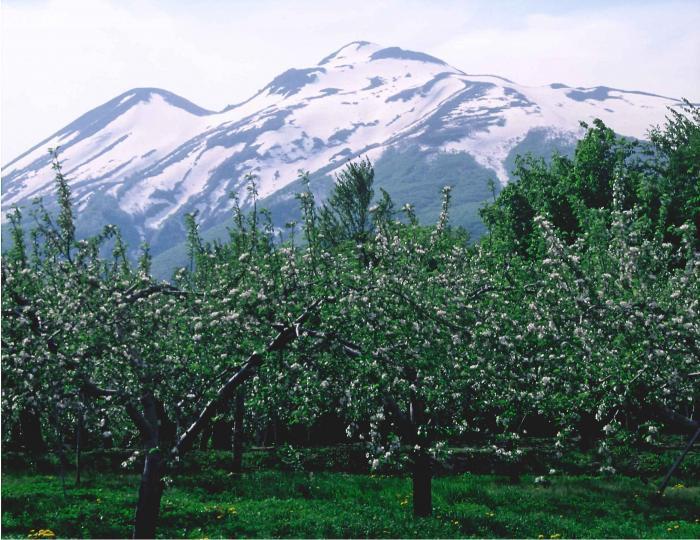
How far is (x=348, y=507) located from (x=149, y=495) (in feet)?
22.0

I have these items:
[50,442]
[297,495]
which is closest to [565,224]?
[297,495]

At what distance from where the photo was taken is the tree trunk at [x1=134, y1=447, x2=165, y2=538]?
50.6 feet

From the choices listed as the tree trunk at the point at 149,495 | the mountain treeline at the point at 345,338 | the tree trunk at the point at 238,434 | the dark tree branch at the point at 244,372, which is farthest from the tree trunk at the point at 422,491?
the tree trunk at the point at 238,434

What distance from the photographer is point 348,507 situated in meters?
20.4

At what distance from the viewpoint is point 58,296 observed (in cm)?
1588

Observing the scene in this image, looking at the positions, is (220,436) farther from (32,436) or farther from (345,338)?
(345,338)

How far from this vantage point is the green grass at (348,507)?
17656 millimetres

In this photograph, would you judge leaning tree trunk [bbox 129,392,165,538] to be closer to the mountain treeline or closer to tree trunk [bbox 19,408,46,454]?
the mountain treeline

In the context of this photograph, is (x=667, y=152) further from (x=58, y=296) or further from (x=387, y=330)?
(x=58, y=296)

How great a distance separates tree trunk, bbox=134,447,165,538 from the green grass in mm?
→ 2067

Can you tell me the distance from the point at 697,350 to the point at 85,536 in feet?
46.3

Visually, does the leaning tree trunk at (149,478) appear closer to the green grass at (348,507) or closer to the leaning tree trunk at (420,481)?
the green grass at (348,507)

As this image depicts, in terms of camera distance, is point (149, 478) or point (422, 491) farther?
point (422, 491)

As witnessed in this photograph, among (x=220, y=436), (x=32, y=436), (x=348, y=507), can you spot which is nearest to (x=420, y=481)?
(x=348, y=507)
